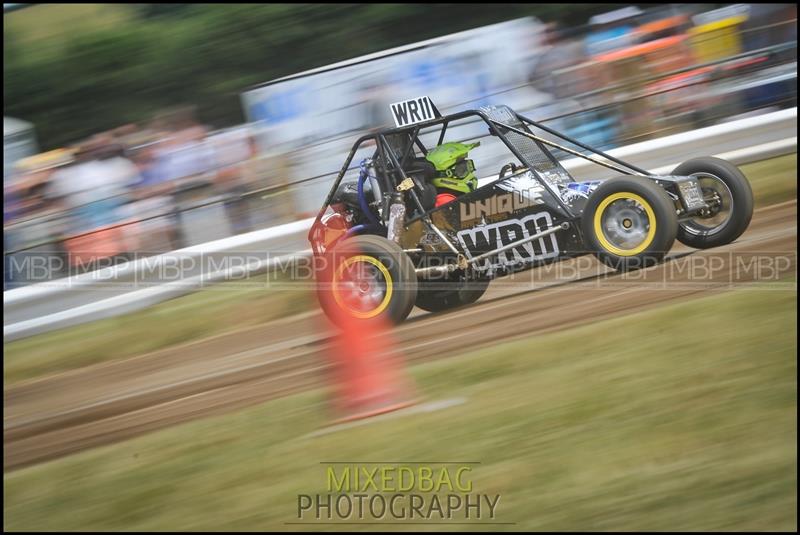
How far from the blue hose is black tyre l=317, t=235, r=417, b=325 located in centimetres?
34

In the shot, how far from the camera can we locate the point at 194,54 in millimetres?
12680

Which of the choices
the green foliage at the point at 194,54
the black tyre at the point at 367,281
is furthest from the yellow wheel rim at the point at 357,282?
the green foliage at the point at 194,54

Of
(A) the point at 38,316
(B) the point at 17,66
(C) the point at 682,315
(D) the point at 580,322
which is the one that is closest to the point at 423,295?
(D) the point at 580,322

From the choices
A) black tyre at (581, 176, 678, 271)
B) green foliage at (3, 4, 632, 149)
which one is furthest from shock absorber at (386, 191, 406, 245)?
green foliage at (3, 4, 632, 149)

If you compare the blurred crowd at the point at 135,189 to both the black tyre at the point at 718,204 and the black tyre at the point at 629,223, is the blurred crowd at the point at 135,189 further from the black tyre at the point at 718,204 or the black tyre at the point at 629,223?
the black tyre at the point at 718,204

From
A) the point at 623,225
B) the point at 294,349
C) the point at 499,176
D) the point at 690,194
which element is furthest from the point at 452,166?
the point at 294,349

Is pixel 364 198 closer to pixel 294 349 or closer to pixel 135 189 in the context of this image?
pixel 294 349

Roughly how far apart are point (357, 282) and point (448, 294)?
887 millimetres

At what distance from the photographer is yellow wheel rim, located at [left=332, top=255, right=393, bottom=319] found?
5180 millimetres

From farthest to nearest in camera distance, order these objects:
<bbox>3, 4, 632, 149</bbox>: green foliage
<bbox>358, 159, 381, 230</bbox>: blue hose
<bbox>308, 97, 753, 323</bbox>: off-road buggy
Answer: <bbox>3, 4, 632, 149</bbox>: green foliage
<bbox>358, 159, 381, 230</bbox>: blue hose
<bbox>308, 97, 753, 323</bbox>: off-road buggy

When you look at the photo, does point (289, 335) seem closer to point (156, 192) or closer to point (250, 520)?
point (156, 192)

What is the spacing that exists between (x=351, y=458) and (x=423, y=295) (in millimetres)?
1815

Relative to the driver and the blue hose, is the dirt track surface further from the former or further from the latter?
the driver

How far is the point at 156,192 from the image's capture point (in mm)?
7484
